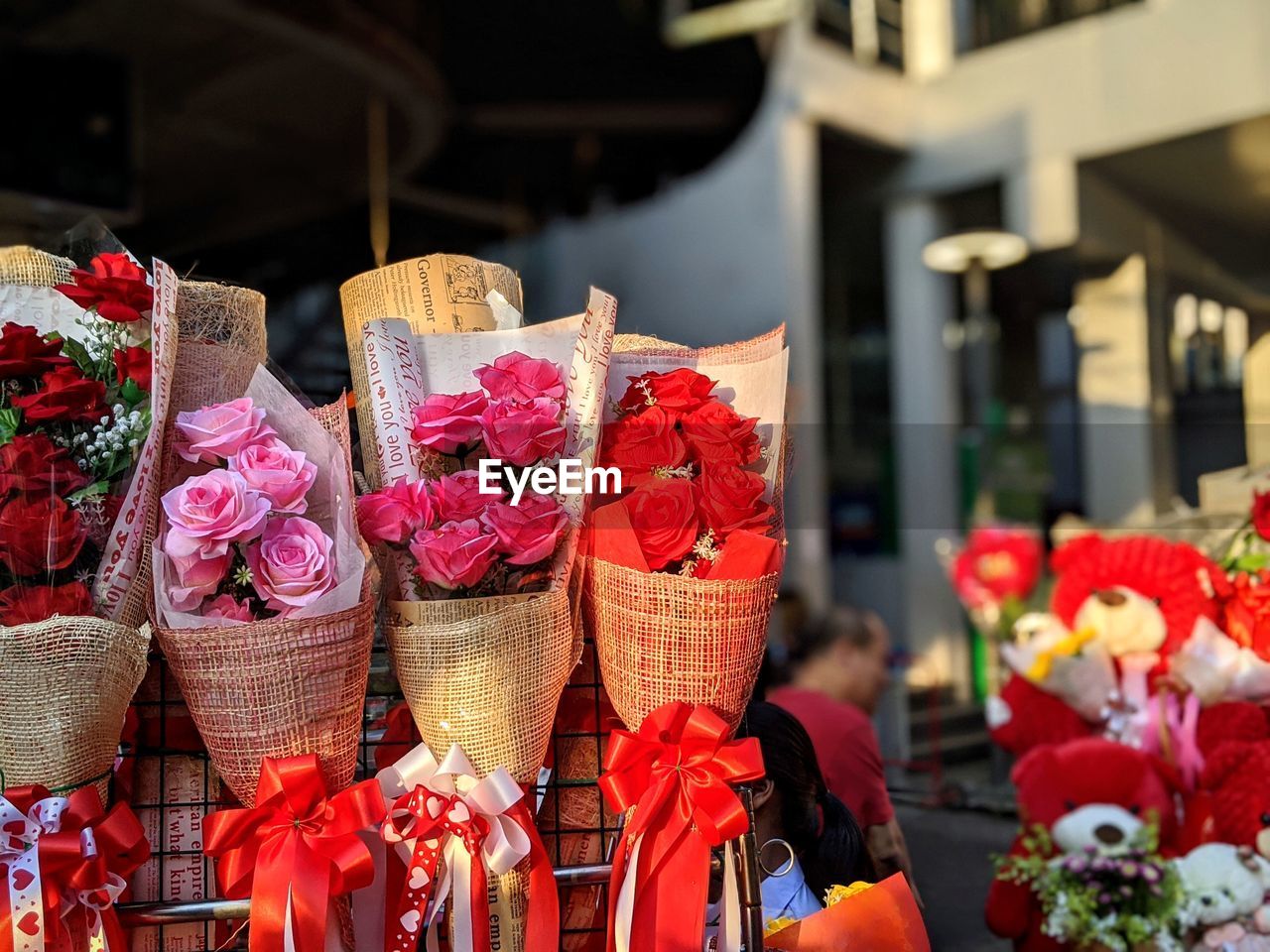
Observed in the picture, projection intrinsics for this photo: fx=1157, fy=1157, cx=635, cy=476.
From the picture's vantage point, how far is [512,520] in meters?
1.28

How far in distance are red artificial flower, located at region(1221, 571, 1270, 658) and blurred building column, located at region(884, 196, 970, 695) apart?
5986mm

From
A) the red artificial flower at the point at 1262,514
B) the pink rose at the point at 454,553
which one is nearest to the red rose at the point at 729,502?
the pink rose at the point at 454,553

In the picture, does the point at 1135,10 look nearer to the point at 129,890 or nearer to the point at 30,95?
the point at 30,95

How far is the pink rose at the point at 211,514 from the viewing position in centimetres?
120

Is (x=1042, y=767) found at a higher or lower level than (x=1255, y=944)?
higher

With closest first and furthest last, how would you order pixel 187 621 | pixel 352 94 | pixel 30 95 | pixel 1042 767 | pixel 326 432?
pixel 187 621
pixel 326 432
pixel 1042 767
pixel 30 95
pixel 352 94

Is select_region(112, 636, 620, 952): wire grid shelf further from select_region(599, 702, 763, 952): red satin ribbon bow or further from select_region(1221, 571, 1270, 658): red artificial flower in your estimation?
select_region(1221, 571, 1270, 658): red artificial flower

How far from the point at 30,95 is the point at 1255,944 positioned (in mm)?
5670

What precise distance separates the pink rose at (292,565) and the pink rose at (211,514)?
0.02 metres

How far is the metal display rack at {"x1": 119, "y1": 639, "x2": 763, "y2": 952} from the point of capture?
1.37 m

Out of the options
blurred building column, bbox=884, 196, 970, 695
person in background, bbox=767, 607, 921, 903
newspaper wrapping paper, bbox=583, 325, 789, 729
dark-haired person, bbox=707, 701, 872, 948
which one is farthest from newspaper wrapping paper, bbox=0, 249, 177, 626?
blurred building column, bbox=884, 196, 970, 695

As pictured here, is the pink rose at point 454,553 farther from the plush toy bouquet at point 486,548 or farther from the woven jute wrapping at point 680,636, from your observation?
the woven jute wrapping at point 680,636

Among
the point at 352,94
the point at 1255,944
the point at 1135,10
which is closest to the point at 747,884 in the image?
the point at 1255,944

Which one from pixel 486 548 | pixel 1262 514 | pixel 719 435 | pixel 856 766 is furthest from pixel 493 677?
pixel 1262 514
